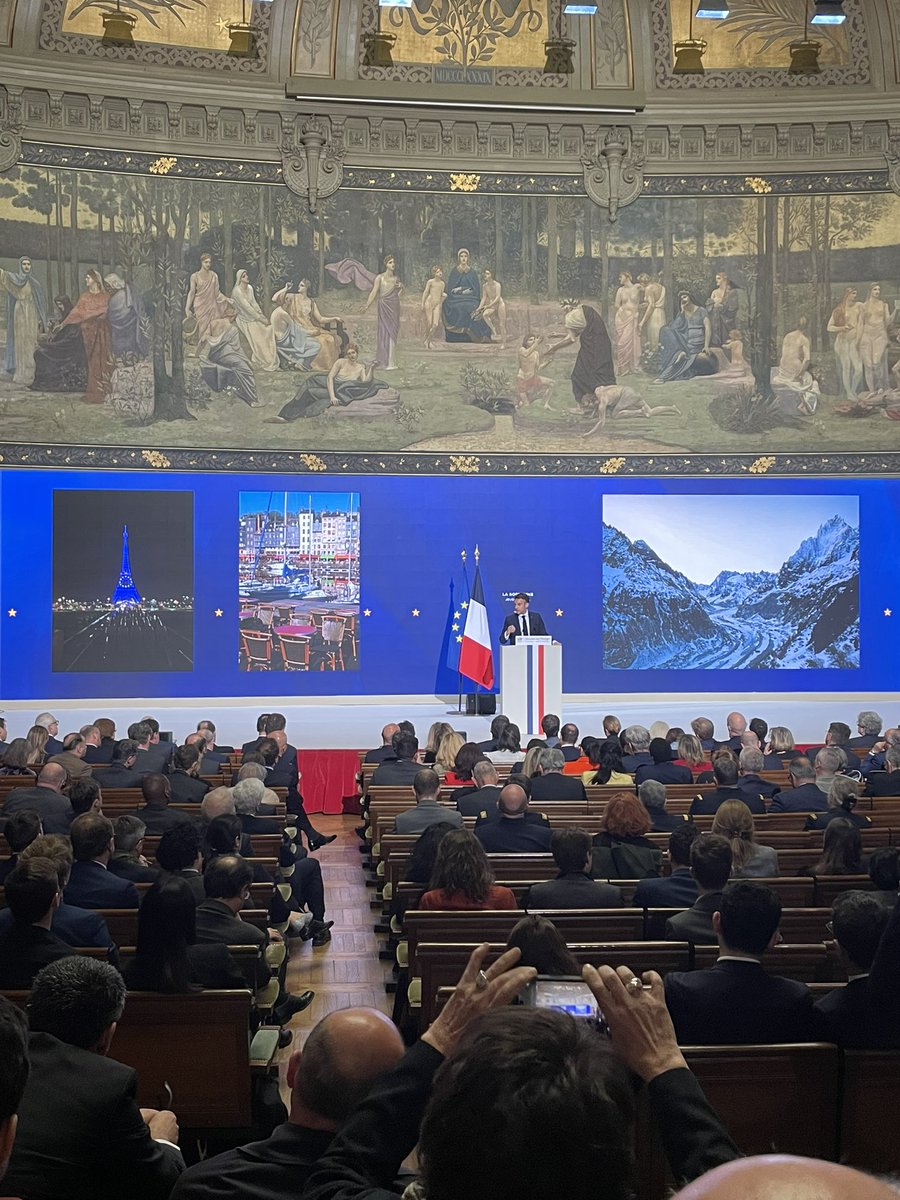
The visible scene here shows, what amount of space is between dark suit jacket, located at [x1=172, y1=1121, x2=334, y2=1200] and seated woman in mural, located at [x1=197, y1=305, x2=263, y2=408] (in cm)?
1607

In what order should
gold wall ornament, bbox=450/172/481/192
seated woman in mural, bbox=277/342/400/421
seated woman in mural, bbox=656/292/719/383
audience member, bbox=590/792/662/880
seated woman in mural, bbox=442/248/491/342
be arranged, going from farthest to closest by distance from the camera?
seated woman in mural, bbox=656/292/719/383 < seated woman in mural, bbox=442/248/491/342 < gold wall ornament, bbox=450/172/481/192 < seated woman in mural, bbox=277/342/400/421 < audience member, bbox=590/792/662/880

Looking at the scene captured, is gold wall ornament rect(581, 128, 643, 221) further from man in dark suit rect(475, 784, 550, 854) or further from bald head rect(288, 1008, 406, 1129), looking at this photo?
bald head rect(288, 1008, 406, 1129)

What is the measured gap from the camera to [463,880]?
550 cm

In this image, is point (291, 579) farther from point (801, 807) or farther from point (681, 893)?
point (681, 893)

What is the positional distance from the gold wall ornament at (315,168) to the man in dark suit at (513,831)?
12.7 meters

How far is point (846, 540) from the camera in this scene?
1855 cm

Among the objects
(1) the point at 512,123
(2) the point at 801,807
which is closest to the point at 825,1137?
(2) the point at 801,807

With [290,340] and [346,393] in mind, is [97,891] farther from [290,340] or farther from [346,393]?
[290,340]

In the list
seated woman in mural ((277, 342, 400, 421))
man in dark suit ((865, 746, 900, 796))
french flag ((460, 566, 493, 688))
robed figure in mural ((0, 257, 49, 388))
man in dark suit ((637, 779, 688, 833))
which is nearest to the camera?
man in dark suit ((637, 779, 688, 833))

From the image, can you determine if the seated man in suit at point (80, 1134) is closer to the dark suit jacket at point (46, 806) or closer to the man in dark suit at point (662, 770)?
the dark suit jacket at point (46, 806)

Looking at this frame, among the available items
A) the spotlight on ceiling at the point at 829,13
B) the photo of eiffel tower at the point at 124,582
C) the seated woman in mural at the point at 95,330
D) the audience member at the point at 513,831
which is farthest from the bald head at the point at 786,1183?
the seated woman in mural at the point at 95,330

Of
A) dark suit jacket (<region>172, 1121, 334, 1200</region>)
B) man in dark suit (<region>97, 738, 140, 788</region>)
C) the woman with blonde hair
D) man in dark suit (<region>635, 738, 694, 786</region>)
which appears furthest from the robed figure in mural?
dark suit jacket (<region>172, 1121, 334, 1200</region>)

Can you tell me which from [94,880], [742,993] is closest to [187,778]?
[94,880]

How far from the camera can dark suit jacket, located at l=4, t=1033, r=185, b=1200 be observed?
2617mm
